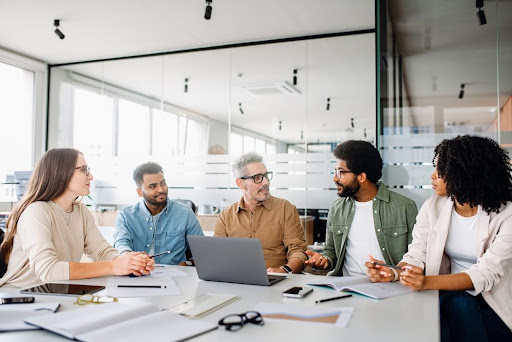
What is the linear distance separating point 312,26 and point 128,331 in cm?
425

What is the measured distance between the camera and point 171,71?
237 inches

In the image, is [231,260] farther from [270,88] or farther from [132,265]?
[270,88]

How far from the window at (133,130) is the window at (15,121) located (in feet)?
3.84

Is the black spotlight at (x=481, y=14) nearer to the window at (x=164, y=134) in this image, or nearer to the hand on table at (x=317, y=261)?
the hand on table at (x=317, y=261)

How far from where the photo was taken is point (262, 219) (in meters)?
2.89

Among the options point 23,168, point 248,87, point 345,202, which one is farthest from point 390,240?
point 23,168

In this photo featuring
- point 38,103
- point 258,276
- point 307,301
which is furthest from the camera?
point 38,103

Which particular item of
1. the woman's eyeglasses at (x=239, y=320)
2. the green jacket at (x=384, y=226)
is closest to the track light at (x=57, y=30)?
the green jacket at (x=384, y=226)

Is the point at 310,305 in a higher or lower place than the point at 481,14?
lower

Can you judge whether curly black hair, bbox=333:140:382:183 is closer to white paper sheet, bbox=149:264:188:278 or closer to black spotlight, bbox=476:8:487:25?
white paper sheet, bbox=149:264:188:278

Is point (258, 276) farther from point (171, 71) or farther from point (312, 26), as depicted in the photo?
point (171, 71)

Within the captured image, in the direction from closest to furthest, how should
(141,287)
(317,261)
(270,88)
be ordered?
(141,287) < (317,261) < (270,88)

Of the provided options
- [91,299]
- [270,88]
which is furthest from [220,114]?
[91,299]

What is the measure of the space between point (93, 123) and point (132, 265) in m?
4.94
